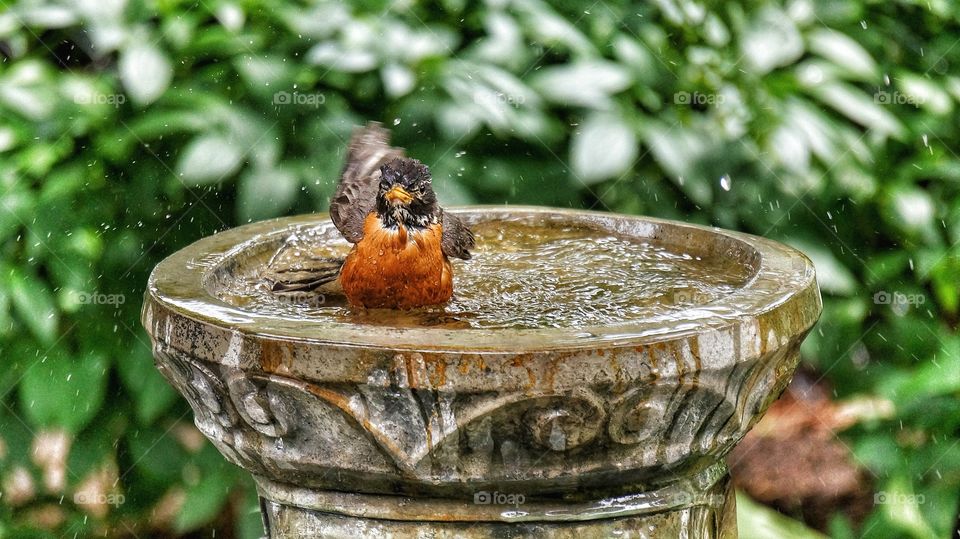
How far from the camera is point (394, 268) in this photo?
2123mm

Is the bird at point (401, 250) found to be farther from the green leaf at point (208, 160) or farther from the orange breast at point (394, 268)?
the green leaf at point (208, 160)

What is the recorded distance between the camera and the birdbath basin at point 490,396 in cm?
174

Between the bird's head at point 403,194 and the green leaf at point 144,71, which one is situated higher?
the bird's head at point 403,194

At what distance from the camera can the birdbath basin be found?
1744 mm

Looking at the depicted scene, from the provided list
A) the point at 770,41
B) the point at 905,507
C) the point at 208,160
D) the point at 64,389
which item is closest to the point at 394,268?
the point at 208,160

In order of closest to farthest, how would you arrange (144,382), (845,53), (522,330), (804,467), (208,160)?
(522,330) → (208,160) → (144,382) → (845,53) → (804,467)

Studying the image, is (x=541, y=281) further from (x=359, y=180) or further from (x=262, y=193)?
(x=262, y=193)

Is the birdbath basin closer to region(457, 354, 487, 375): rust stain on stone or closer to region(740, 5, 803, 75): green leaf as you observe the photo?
region(457, 354, 487, 375): rust stain on stone

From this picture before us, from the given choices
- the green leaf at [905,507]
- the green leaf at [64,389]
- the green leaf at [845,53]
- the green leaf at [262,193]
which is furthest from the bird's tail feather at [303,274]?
the green leaf at [905,507]

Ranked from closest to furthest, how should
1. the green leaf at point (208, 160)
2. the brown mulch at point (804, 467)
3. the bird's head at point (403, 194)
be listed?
the bird's head at point (403, 194), the green leaf at point (208, 160), the brown mulch at point (804, 467)

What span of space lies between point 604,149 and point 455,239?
28.6 inches

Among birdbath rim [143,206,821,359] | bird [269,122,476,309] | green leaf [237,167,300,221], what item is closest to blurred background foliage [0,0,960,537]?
green leaf [237,167,300,221]

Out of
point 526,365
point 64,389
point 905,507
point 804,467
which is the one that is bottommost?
point 804,467

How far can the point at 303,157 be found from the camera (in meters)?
3.16
